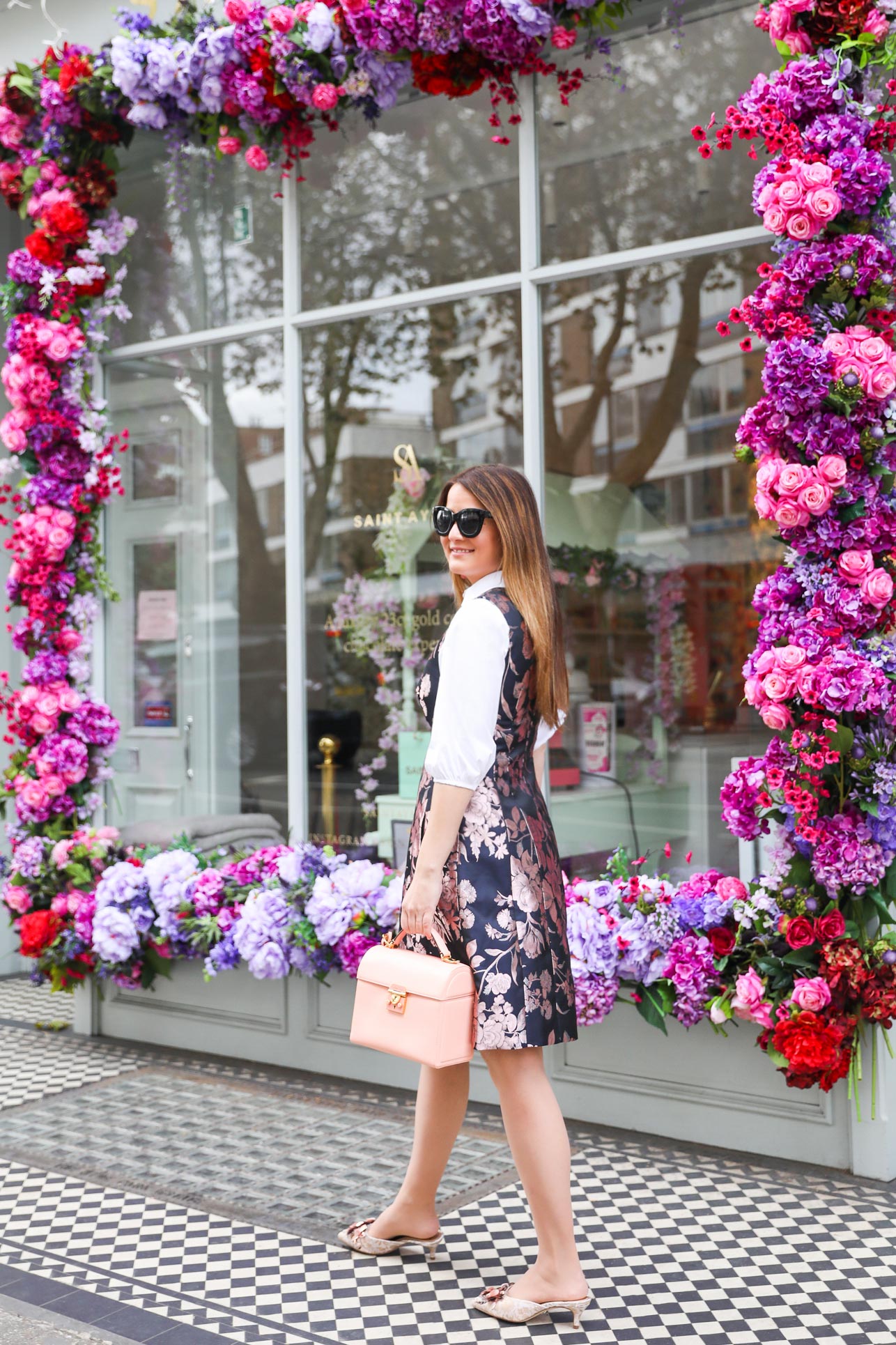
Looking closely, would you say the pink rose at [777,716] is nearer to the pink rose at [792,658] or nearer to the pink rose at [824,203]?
the pink rose at [792,658]

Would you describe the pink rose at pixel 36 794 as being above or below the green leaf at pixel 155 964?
above

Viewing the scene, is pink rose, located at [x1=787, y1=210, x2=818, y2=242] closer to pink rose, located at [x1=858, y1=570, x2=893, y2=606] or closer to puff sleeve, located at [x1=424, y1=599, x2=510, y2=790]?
pink rose, located at [x1=858, y1=570, x2=893, y2=606]

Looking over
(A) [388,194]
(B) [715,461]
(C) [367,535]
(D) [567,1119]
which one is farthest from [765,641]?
(B) [715,461]

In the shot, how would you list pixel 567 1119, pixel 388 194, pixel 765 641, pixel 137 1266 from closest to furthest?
pixel 137 1266
pixel 765 641
pixel 567 1119
pixel 388 194

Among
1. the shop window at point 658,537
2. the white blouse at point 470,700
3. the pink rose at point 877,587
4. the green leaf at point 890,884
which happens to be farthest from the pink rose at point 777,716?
the shop window at point 658,537

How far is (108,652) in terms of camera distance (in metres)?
5.70

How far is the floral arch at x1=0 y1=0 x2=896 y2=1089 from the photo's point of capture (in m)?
3.61

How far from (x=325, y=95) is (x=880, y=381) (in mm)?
2343

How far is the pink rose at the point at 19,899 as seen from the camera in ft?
17.7

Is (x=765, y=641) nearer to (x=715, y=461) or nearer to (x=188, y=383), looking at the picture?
(x=188, y=383)

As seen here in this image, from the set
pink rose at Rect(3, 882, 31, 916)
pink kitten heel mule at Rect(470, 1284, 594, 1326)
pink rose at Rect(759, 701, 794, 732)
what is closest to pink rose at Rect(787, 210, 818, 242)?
pink rose at Rect(759, 701, 794, 732)

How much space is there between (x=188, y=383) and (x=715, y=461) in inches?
176

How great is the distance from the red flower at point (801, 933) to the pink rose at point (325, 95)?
3196 mm

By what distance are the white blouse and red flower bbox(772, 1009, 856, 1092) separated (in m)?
1.32
